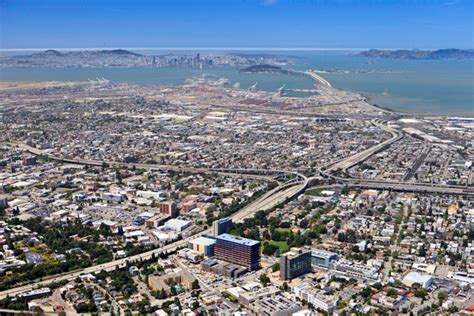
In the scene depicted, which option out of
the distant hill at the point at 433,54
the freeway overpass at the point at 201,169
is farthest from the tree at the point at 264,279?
the distant hill at the point at 433,54

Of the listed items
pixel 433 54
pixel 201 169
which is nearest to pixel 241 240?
pixel 201 169

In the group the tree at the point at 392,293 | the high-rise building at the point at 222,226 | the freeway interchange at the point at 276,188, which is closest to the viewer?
the tree at the point at 392,293

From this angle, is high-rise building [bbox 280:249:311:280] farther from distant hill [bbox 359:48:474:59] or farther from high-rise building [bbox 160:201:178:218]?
distant hill [bbox 359:48:474:59]

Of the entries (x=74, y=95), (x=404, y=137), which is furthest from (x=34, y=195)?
(x=74, y=95)

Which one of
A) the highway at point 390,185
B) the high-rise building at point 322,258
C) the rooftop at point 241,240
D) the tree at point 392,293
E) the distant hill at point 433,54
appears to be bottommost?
the tree at point 392,293

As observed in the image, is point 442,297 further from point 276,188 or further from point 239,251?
point 276,188

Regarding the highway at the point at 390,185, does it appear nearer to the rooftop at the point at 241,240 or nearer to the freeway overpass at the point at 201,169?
the freeway overpass at the point at 201,169

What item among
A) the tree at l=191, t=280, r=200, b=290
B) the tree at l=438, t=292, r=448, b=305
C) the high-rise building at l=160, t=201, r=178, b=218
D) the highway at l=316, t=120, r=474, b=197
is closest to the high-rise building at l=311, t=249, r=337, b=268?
the tree at l=438, t=292, r=448, b=305
